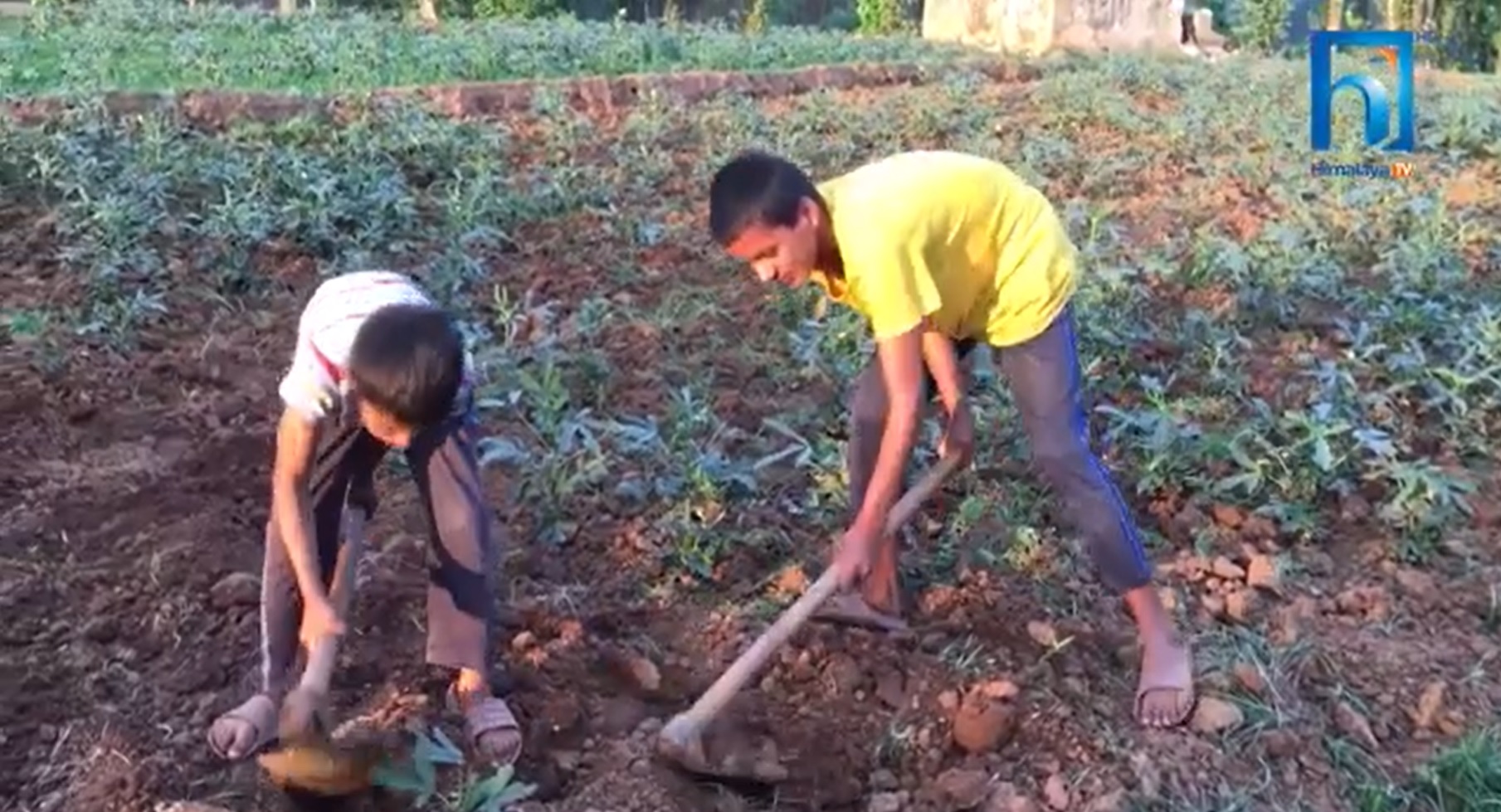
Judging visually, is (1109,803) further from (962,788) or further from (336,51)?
(336,51)

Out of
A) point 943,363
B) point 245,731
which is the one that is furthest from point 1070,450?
point 245,731

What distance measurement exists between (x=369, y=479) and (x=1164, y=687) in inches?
58.6

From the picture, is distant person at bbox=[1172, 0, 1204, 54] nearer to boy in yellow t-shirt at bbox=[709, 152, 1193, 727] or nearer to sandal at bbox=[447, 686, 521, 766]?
boy in yellow t-shirt at bbox=[709, 152, 1193, 727]

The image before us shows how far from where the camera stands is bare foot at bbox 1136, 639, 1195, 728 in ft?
9.68

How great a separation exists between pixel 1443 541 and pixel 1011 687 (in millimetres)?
1468

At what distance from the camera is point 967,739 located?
9.41 ft

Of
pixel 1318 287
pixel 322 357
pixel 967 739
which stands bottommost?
pixel 967 739

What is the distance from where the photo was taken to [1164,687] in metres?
2.97

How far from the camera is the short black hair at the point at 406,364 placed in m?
2.36

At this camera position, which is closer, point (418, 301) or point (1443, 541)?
point (418, 301)

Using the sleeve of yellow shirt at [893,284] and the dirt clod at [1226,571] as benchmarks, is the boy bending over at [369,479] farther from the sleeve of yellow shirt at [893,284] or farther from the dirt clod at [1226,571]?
the dirt clod at [1226,571]

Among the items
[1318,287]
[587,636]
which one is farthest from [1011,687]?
[1318,287]

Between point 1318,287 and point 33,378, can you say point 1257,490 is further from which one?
point 33,378

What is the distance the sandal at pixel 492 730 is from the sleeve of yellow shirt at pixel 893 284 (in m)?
0.89
